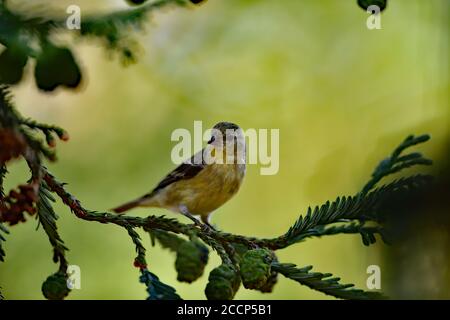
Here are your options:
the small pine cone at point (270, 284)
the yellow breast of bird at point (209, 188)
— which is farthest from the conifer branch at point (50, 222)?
the yellow breast of bird at point (209, 188)

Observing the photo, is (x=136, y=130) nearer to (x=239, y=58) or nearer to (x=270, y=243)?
(x=239, y=58)

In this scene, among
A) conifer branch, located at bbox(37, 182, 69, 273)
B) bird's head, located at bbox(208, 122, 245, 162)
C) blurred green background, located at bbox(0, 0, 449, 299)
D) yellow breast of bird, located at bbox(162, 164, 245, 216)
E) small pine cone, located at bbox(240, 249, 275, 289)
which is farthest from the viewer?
blurred green background, located at bbox(0, 0, 449, 299)

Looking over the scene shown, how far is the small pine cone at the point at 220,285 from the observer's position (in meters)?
0.78

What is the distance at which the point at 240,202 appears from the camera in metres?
3.09

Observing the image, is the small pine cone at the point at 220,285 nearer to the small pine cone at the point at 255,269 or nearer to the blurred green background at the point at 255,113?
the small pine cone at the point at 255,269

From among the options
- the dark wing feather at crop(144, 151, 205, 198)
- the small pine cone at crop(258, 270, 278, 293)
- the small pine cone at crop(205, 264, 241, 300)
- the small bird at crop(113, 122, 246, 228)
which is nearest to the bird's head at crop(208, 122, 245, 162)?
the small bird at crop(113, 122, 246, 228)

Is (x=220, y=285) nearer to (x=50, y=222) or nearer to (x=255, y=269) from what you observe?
(x=255, y=269)

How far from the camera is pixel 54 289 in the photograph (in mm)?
806

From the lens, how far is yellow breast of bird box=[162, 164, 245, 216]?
1634mm

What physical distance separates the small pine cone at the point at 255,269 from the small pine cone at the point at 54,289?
0.23m

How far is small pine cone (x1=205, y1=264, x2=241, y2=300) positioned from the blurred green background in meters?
1.60

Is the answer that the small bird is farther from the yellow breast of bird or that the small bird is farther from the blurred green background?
the blurred green background

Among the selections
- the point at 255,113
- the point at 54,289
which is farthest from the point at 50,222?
the point at 255,113

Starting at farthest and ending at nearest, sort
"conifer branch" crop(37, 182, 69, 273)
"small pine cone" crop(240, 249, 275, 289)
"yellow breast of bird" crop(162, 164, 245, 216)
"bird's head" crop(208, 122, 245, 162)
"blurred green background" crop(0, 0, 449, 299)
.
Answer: "blurred green background" crop(0, 0, 449, 299), "yellow breast of bird" crop(162, 164, 245, 216), "bird's head" crop(208, 122, 245, 162), "conifer branch" crop(37, 182, 69, 273), "small pine cone" crop(240, 249, 275, 289)
